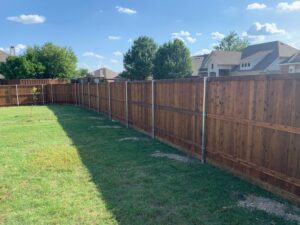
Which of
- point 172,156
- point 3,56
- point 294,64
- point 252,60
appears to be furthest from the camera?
point 3,56

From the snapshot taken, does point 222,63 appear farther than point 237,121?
Yes

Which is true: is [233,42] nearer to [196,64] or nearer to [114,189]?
[196,64]

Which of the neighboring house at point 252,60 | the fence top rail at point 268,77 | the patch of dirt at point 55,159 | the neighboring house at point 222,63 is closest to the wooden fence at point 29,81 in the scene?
the patch of dirt at point 55,159

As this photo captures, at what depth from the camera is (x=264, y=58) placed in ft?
99.9

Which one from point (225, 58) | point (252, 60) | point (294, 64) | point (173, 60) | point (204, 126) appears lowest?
point (204, 126)

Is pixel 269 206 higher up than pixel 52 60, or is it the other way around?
pixel 52 60

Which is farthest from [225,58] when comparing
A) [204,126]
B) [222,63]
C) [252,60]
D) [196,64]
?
[204,126]

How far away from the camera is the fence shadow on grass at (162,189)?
321 centimetres

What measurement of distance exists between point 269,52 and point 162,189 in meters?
30.6

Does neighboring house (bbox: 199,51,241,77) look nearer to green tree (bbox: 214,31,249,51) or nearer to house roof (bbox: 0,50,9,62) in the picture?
green tree (bbox: 214,31,249,51)

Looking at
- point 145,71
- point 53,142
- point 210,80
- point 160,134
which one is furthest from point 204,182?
point 145,71

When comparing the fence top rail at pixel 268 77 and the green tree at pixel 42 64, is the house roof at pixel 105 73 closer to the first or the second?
the green tree at pixel 42 64

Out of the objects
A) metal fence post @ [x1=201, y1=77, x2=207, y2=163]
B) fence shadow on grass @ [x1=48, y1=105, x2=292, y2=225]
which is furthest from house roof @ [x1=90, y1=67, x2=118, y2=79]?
metal fence post @ [x1=201, y1=77, x2=207, y2=163]

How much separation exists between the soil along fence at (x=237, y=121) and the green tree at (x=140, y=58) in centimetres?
3314
